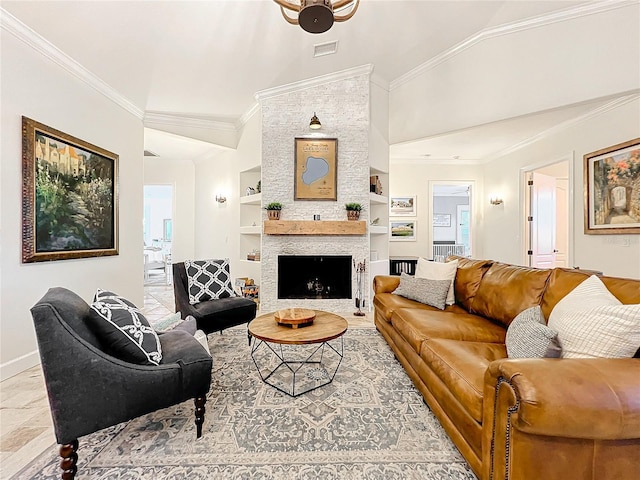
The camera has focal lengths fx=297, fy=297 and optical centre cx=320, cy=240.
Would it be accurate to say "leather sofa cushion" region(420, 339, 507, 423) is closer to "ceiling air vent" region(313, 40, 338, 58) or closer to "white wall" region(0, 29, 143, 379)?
"white wall" region(0, 29, 143, 379)

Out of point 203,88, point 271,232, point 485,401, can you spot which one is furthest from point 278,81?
point 485,401

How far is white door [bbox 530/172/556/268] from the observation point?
519 centimetres

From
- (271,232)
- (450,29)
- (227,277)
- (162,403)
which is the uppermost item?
(450,29)

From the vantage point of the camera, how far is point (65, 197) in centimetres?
301

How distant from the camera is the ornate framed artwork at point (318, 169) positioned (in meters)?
4.46

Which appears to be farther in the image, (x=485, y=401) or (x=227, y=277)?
(x=227, y=277)

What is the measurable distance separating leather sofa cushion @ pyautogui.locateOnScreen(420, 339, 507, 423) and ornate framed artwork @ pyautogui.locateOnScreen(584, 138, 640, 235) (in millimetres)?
2853

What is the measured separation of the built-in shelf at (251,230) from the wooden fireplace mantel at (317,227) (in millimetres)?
674

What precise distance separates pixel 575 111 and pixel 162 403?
5129mm

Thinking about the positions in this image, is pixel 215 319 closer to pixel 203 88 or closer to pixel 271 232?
pixel 271 232

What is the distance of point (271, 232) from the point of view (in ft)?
14.3

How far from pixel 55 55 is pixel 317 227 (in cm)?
333

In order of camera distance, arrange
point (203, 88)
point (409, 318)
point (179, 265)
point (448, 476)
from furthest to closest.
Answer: point (203, 88), point (179, 265), point (409, 318), point (448, 476)

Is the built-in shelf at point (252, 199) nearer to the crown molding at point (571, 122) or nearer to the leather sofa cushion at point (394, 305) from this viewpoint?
the leather sofa cushion at point (394, 305)
